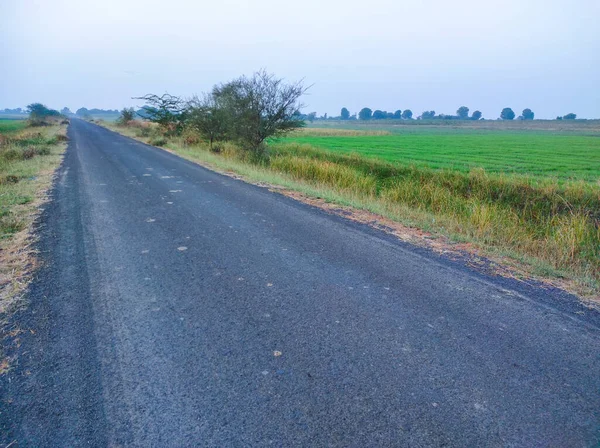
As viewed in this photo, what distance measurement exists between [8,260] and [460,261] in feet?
19.2

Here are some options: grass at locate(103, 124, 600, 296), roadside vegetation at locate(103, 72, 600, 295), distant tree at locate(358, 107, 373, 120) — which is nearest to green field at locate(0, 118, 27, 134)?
roadside vegetation at locate(103, 72, 600, 295)

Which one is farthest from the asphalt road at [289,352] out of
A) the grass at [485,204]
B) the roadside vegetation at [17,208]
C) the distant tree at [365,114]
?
the distant tree at [365,114]

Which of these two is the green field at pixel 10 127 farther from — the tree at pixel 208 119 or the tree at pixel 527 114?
the tree at pixel 527 114

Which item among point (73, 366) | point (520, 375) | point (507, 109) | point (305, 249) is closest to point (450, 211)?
point (305, 249)

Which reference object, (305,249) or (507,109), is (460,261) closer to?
(305,249)

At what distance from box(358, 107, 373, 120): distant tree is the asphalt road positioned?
179 metres

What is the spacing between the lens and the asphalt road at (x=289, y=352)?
7.29 feet

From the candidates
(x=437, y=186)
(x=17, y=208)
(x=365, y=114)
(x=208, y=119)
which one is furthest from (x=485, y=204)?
(x=365, y=114)

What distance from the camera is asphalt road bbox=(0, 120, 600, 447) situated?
2223 millimetres

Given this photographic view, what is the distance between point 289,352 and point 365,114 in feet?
599

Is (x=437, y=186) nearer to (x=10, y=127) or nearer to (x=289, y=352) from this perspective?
(x=289, y=352)

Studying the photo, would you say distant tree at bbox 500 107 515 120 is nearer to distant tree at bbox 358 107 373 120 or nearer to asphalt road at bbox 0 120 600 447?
distant tree at bbox 358 107 373 120

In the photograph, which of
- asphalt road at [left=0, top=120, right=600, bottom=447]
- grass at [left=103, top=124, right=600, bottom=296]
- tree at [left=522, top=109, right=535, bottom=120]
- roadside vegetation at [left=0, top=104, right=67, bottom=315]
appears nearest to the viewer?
asphalt road at [left=0, top=120, right=600, bottom=447]

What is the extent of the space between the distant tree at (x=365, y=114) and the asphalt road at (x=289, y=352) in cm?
17901
